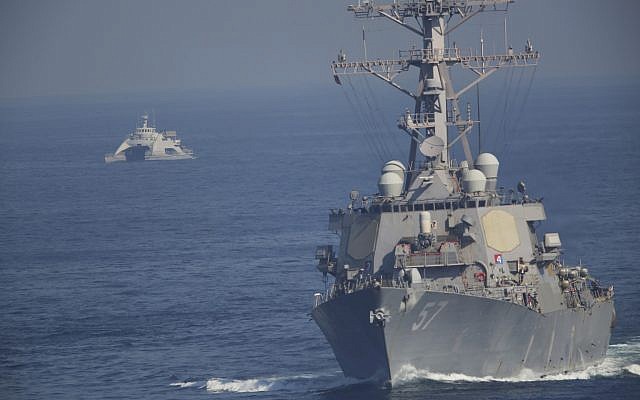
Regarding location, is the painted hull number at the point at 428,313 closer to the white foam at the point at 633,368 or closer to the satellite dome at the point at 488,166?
the satellite dome at the point at 488,166

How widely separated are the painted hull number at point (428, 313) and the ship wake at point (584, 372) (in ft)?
4.22

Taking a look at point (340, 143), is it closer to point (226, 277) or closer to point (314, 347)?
point (226, 277)

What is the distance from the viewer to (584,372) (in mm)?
46125

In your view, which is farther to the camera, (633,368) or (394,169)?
(633,368)

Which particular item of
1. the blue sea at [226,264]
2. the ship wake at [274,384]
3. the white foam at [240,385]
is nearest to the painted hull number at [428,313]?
the blue sea at [226,264]

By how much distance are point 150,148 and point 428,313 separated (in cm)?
11273

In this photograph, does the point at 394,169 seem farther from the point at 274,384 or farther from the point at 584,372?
the point at 584,372

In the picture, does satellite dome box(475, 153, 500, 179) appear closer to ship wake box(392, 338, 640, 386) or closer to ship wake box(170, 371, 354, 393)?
ship wake box(392, 338, 640, 386)

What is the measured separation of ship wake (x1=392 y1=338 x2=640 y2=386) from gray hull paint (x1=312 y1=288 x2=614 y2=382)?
0.14m

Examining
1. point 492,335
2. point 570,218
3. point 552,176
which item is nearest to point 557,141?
point 552,176

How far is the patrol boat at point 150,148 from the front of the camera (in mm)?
149375

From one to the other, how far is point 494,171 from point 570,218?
1869cm

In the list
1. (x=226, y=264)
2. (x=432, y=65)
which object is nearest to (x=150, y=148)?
(x=226, y=264)

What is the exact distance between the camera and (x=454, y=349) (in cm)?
4162
